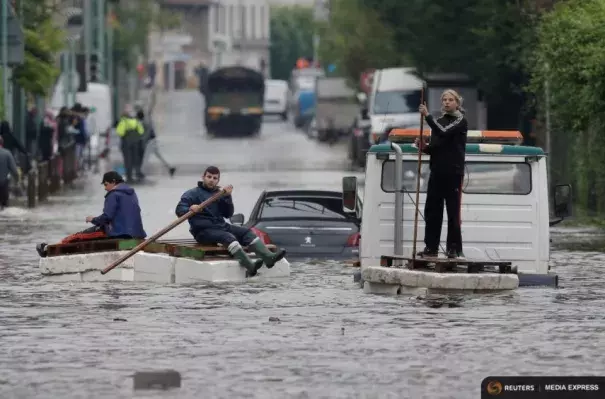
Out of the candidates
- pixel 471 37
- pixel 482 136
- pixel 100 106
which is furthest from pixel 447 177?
pixel 100 106

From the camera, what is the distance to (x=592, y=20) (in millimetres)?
32969

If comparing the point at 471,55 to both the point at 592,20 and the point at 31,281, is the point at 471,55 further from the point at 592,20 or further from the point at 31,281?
the point at 31,281

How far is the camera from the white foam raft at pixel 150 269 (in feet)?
76.2

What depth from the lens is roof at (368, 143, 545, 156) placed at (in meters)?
21.8

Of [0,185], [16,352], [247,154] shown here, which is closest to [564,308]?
[16,352]

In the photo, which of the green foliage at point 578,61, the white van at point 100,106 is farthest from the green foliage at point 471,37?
the green foliage at point 578,61

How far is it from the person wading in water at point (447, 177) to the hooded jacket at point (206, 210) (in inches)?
112

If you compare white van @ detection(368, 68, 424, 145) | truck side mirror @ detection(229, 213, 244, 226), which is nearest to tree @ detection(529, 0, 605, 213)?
truck side mirror @ detection(229, 213, 244, 226)

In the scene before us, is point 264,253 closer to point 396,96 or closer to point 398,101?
point 398,101

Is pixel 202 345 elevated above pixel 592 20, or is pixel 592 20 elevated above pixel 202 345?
pixel 592 20

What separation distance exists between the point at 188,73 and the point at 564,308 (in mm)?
177741

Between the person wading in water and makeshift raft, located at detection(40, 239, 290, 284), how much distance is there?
8.80 ft

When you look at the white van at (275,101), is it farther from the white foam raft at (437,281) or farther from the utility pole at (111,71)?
the white foam raft at (437,281)

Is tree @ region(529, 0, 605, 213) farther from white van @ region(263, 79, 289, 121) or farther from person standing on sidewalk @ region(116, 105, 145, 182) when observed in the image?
white van @ region(263, 79, 289, 121)
